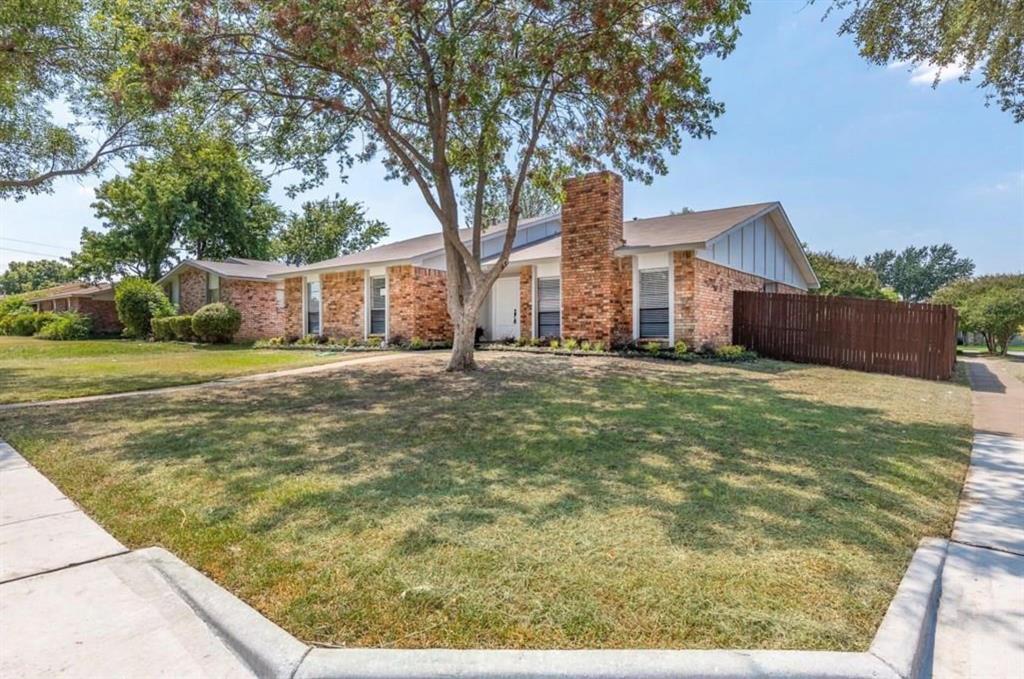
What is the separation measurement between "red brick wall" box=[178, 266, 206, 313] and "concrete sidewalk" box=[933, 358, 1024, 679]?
88.5ft

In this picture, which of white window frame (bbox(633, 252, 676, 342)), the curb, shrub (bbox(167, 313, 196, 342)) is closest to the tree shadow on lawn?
the curb

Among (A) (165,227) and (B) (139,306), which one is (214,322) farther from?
(A) (165,227)

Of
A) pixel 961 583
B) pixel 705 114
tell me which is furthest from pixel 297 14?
pixel 961 583

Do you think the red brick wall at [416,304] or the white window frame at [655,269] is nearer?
the white window frame at [655,269]

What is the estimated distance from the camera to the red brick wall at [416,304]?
1672 centimetres

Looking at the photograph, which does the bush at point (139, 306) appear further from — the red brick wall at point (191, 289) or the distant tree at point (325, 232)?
the distant tree at point (325, 232)

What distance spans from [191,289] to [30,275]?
61.1 meters

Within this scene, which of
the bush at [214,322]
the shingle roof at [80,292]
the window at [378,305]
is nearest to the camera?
the window at [378,305]

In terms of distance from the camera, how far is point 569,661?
2.02m

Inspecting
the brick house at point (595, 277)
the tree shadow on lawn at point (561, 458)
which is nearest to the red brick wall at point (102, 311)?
the brick house at point (595, 277)

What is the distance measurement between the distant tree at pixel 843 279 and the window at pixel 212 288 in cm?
2841

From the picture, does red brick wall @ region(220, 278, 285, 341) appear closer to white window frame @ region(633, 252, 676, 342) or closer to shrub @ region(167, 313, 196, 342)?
shrub @ region(167, 313, 196, 342)

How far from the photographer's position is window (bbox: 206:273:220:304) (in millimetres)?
23562

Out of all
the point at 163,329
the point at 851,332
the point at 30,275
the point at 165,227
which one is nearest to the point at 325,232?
the point at 165,227
